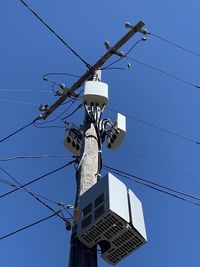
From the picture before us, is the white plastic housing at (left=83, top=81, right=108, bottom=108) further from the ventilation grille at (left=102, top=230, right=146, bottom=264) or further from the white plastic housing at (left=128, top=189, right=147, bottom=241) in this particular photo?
the ventilation grille at (left=102, top=230, right=146, bottom=264)

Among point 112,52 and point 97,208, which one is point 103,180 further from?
point 112,52

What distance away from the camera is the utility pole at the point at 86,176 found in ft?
17.5

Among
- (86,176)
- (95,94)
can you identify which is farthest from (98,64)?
(86,176)

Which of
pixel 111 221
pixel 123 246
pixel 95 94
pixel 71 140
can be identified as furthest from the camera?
pixel 71 140

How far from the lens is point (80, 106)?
8383 millimetres

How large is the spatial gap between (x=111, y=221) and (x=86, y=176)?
3.21 ft

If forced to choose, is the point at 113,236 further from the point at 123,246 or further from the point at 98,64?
the point at 98,64

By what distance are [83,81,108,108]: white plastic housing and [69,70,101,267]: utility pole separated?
0.22 m

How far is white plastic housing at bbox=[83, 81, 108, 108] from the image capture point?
24.3 ft

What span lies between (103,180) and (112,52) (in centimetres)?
293

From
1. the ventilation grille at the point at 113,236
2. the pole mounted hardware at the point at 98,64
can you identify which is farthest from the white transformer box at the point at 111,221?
the pole mounted hardware at the point at 98,64

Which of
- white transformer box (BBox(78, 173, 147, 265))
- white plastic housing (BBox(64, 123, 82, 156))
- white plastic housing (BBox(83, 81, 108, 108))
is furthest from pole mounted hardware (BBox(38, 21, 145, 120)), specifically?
white transformer box (BBox(78, 173, 147, 265))

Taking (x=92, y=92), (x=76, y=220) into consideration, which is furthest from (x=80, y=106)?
(x=76, y=220)

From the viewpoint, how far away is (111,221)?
523cm
